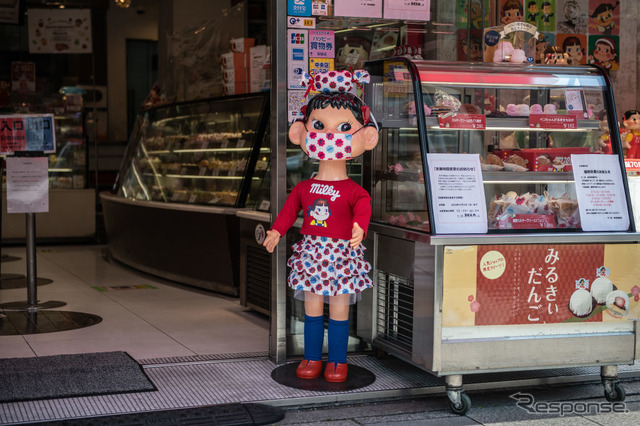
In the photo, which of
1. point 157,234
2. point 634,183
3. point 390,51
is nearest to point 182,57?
point 157,234

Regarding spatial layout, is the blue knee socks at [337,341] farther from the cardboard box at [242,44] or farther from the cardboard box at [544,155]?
the cardboard box at [242,44]

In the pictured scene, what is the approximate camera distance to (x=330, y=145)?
4676 mm

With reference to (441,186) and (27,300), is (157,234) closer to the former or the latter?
(27,300)

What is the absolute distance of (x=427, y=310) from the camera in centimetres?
446

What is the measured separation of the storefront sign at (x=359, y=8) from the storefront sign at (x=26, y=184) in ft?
11.2

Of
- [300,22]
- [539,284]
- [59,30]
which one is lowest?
[539,284]

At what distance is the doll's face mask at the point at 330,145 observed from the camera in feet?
15.3

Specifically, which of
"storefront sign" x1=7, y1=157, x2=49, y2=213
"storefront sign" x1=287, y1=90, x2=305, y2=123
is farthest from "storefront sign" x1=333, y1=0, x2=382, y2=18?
"storefront sign" x1=7, y1=157, x2=49, y2=213

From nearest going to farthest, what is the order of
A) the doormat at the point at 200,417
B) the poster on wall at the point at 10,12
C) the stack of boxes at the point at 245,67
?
the doormat at the point at 200,417 < the stack of boxes at the point at 245,67 < the poster on wall at the point at 10,12

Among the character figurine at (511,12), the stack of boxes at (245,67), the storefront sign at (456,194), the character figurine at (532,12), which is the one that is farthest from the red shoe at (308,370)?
the stack of boxes at (245,67)

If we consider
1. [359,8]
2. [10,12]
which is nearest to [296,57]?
[359,8]

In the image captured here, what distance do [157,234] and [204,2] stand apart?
4696 millimetres

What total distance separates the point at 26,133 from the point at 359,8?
3511mm

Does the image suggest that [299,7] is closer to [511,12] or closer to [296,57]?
[296,57]
